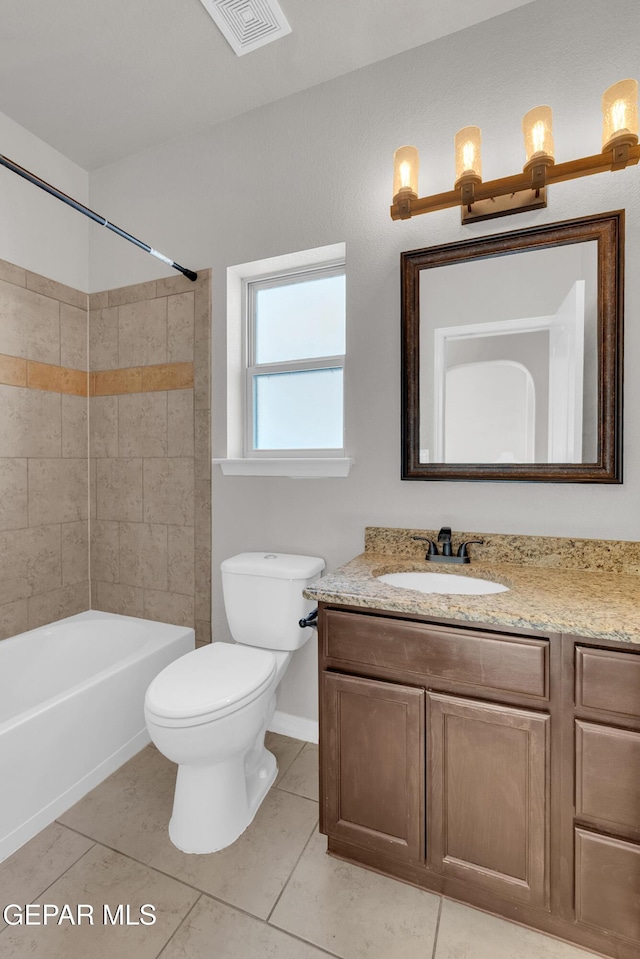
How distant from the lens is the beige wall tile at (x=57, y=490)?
2.21 meters

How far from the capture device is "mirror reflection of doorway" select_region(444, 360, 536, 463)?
154 cm

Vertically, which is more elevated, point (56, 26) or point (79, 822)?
point (56, 26)

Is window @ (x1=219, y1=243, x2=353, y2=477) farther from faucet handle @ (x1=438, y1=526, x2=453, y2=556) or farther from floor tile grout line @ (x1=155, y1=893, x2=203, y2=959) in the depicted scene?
floor tile grout line @ (x1=155, y1=893, x2=203, y2=959)

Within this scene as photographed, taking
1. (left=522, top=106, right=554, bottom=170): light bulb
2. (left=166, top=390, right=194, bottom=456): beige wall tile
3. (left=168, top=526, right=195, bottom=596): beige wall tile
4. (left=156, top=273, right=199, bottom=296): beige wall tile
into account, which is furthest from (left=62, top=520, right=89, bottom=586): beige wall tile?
(left=522, top=106, right=554, bottom=170): light bulb

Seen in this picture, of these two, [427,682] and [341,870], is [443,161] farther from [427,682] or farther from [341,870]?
[341,870]

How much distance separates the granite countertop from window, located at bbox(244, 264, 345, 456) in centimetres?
71

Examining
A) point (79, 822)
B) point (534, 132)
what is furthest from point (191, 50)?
point (79, 822)

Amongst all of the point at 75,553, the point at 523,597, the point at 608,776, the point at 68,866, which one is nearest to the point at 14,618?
the point at 75,553

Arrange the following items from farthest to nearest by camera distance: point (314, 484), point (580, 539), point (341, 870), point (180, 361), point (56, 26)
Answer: point (180, 361), point (314, 484), point (56, 26), point (580, 539), point (341, 870)

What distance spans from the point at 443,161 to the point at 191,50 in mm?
1055

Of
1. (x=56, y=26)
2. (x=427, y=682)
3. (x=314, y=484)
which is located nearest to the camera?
(x=427, y=682)

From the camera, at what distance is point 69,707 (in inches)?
61.9

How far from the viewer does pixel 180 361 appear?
2.16 metres

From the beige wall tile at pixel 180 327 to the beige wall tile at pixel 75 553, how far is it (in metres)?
1.04
